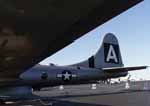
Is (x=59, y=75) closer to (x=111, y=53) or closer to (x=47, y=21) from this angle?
(x=111, y=53)

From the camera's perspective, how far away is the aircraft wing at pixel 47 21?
4301 mm

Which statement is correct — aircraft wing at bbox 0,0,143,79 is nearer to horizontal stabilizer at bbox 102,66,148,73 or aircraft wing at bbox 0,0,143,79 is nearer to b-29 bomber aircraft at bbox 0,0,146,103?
b-29 bomber aircraft at bbox 0,0,146,103

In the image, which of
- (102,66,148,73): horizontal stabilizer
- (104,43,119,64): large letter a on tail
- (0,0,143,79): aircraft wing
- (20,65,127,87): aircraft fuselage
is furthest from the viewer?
(104,43,119,64): large letter a on tail

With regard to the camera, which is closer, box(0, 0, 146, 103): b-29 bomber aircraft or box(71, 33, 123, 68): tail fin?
box(0, 0, 146, 103): b-29 bomber aircraft

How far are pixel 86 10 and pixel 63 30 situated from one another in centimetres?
127

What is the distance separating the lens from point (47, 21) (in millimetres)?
5285

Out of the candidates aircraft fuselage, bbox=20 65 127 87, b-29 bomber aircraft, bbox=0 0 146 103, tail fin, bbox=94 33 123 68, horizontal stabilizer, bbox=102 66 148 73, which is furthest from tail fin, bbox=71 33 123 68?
b-29 bomber aircraft, bbox=0 0 146 103

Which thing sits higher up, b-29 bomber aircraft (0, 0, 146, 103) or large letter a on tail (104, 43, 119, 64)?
large letter a on tail (104, 43, 119, 64)

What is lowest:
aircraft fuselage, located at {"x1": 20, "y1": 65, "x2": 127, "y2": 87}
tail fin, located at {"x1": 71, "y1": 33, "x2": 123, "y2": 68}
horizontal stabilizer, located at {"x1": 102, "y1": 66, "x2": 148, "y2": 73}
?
aircraft fuselage, located at {"x1": 20, "y1": 65, "x2": 127, "y2": 87}

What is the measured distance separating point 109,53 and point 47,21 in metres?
19.1

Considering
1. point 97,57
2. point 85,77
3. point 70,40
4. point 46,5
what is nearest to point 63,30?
point 70,40

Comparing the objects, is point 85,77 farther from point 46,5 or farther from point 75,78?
point 46,5

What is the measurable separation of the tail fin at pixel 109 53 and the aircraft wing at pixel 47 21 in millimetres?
15714

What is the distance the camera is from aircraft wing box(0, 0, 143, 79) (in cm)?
430
